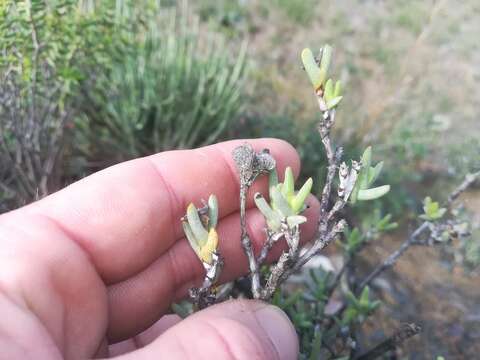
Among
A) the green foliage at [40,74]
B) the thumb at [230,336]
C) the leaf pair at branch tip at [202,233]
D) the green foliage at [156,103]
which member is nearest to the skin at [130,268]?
the thumb at [230,336]

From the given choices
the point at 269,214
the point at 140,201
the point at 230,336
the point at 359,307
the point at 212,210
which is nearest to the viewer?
the point at 230,336

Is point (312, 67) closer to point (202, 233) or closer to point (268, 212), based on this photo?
point (268, 212)

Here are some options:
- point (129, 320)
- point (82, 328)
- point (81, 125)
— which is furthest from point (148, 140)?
point (82, 328)

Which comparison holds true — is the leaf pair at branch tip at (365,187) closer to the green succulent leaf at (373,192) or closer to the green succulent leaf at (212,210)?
the green succulent leaf at (373,192)

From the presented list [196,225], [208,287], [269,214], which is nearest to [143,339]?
[208,287]

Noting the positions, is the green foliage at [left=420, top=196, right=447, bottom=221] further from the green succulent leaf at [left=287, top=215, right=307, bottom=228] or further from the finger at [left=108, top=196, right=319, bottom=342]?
the green succulent leaf at [left=287, top=215, right=307, bottom=228]
